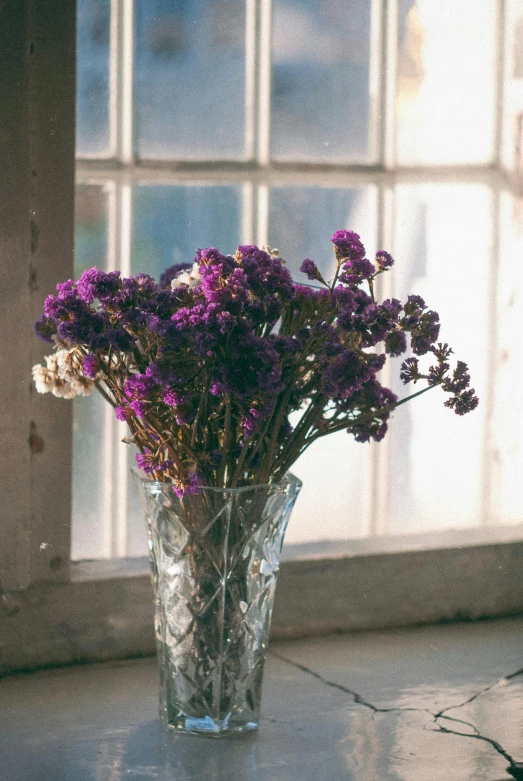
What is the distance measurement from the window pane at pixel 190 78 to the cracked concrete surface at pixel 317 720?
813mm

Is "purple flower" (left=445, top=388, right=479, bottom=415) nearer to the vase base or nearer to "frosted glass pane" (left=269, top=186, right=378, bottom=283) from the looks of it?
the vase base

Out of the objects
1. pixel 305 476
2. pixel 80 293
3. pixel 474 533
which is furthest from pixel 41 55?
pixel 474 533

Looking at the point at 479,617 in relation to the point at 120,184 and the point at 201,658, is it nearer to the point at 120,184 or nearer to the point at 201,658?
the point at 201,658

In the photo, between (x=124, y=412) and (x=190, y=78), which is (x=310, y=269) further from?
(x=190, y=78)

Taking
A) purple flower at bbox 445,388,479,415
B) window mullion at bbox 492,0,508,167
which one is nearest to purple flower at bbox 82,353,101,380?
purple flower at bbox 445,388,479,415

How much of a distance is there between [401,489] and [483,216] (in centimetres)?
51

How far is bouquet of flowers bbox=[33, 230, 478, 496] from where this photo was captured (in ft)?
3.94

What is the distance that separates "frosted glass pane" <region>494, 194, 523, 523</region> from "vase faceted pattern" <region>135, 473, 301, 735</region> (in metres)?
0.78

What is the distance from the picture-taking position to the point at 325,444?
194cm

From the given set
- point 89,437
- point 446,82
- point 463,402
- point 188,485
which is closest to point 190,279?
point 188,485

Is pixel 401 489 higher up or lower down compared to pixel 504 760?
higher up

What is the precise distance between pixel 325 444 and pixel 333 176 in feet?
1.51

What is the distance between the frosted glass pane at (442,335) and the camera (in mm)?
1974

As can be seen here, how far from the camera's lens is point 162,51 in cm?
174
